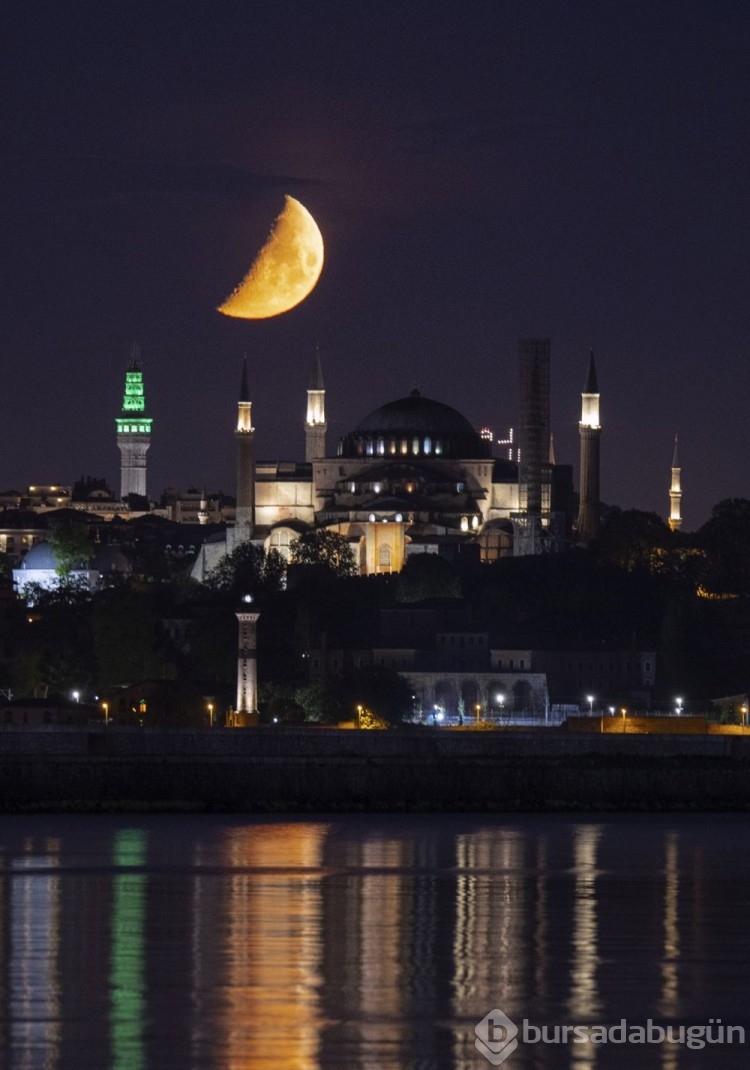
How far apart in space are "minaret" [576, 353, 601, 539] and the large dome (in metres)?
7.88

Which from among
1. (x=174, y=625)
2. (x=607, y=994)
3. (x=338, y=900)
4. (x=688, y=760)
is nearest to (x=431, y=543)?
(x=174, y=625)

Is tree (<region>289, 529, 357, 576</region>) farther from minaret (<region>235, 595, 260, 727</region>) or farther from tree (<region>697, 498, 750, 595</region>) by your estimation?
minaret (<region>235, 595, 260, 727</region>)

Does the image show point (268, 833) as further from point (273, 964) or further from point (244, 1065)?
point (244, 1065)

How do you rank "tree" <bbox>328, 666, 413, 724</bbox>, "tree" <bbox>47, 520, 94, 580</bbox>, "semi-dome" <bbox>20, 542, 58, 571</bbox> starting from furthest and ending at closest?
"semi-dome" <bbox>20, 542, 58, 571</bbox>
"tree" <bbox>47, 520, 94, 580</bbox>
"tree" <bbox>328, 666, 413, 724</bbox>

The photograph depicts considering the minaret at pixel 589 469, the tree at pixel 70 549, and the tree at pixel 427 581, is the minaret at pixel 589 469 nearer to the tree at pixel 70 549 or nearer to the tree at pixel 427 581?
the tree at pixel 427 581

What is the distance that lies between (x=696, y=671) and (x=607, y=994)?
68.0 meters

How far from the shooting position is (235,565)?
12488cm

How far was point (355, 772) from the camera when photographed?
6512 centimetres

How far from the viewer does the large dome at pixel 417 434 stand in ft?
456

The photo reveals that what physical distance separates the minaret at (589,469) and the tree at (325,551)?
398 inches

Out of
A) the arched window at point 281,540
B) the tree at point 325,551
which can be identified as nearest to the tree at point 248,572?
the arched window at point 281,540

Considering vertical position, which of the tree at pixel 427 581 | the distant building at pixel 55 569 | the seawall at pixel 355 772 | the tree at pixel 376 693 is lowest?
the seawall at pixel 355 772

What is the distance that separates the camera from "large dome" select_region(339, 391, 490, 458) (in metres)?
139

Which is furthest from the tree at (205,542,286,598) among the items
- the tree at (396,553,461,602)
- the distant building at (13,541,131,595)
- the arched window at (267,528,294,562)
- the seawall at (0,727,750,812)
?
the seawall at (0,727,750,812)
